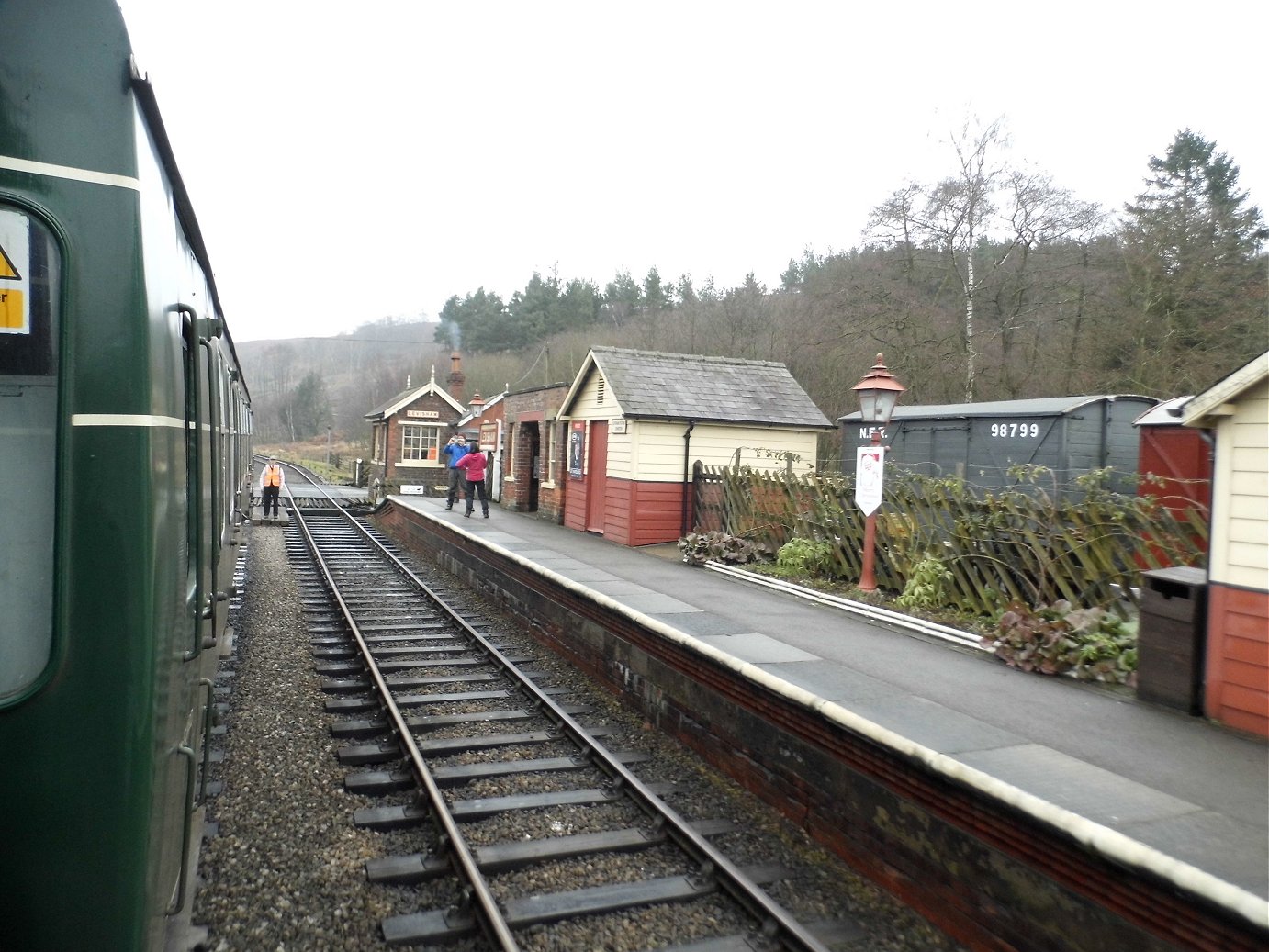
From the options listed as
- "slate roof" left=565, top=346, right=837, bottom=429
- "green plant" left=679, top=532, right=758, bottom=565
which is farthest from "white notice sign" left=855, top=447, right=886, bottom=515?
"slate roof" left=565, top=346, right=837, bottom=429

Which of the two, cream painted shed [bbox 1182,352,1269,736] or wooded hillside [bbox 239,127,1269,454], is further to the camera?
wooded hillside [bbox 239,127,1269,454]

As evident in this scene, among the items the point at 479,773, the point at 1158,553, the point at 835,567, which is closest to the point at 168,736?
the point at 479,773

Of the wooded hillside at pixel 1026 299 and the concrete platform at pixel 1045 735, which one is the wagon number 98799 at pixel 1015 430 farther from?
the concrete platform at pixel 1045 735

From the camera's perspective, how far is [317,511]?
25.4 metres

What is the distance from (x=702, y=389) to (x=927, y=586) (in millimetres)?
7715

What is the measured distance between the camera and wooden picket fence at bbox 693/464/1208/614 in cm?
772

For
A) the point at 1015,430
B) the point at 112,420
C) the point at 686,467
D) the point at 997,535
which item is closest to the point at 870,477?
the point at 997,535

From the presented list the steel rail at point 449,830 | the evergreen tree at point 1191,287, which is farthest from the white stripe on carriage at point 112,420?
the evergreen tree at point 1191,287

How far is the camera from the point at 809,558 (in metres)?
11.8

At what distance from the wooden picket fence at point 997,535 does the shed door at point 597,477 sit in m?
4.50

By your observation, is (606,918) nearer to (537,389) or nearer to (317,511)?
(537,389)

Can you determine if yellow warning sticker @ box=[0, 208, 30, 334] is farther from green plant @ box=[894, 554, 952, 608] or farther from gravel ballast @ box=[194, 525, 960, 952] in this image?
green plant @ box=[894, 554, 952, 608]

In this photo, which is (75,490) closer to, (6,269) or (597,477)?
(6,269)

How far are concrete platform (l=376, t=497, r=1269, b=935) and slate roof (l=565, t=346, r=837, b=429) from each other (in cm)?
623
